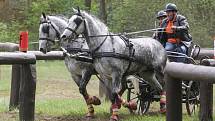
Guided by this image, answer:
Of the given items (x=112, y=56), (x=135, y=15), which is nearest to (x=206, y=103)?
(x=112, y=56)

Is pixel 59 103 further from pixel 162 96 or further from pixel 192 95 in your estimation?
pixel 192 95

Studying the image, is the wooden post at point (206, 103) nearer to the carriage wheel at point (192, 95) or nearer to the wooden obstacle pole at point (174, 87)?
the wooden obstacle pole at point (174, 87)

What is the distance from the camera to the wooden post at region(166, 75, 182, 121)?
5.68m

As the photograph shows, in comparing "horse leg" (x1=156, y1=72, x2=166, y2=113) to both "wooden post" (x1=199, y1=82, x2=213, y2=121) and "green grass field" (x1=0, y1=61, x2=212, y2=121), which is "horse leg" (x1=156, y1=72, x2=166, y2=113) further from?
"wooden post" (x1=199, y1=82, x2=213, y2=121)

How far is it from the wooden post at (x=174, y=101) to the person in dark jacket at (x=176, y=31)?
398 cm

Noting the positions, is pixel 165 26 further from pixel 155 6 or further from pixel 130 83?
pixel 155 6

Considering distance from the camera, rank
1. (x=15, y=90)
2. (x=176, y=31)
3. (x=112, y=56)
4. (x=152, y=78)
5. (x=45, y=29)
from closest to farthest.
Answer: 1. (x=112, y=56)
2. (x=45, y=29)
3. (x=176, y=31)
4. (x=152, y=78)
5. (x=15, y=90)

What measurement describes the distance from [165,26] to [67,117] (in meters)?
2.53

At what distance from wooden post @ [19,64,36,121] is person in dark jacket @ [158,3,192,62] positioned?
287 cm

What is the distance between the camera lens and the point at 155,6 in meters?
25.3

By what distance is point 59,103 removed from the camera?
1201 cm

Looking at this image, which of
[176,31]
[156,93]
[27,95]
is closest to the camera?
[27,95]

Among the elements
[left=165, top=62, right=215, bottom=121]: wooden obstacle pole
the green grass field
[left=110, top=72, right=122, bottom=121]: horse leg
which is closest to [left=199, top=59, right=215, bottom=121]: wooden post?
the green grass field

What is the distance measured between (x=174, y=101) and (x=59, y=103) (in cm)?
660
